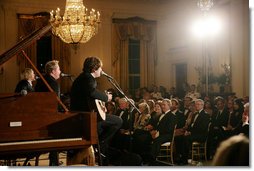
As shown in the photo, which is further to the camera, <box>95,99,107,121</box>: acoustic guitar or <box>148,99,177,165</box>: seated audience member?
<box>148,99,177,165</box>: seated audience member

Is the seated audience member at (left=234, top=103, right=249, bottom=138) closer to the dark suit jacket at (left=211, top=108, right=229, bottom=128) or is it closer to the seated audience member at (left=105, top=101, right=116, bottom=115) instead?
the dark suit jacket at (left=211, top=108, right=229, bottom=128)

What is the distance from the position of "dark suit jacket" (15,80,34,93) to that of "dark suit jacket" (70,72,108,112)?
15.9 inches

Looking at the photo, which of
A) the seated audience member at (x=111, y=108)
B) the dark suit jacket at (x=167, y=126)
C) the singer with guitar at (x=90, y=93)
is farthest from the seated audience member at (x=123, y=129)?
the dark suit jacket at (x=167, y=126)

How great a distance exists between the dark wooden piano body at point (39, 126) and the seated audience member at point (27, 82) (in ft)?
0.93

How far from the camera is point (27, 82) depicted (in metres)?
3.73

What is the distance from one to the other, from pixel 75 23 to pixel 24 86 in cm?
101

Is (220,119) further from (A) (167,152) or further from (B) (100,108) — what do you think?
(B) (100,108)

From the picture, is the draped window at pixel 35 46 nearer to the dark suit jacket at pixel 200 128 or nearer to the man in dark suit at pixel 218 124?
the dark suit jacket at pixel 200 128

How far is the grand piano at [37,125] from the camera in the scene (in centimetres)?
337

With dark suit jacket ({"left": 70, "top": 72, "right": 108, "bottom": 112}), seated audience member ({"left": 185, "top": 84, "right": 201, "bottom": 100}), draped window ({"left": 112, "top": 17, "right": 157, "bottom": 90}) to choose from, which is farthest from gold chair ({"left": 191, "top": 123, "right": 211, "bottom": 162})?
dark suit jacket ({"left": 70, "top": 72, "right": 108, "bottom": 112})

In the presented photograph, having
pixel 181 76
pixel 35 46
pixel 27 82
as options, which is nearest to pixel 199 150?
pixel 181 76

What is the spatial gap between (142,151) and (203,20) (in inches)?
57.5

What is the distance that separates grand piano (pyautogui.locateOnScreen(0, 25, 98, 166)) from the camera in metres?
3.37

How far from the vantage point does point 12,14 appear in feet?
12.9
